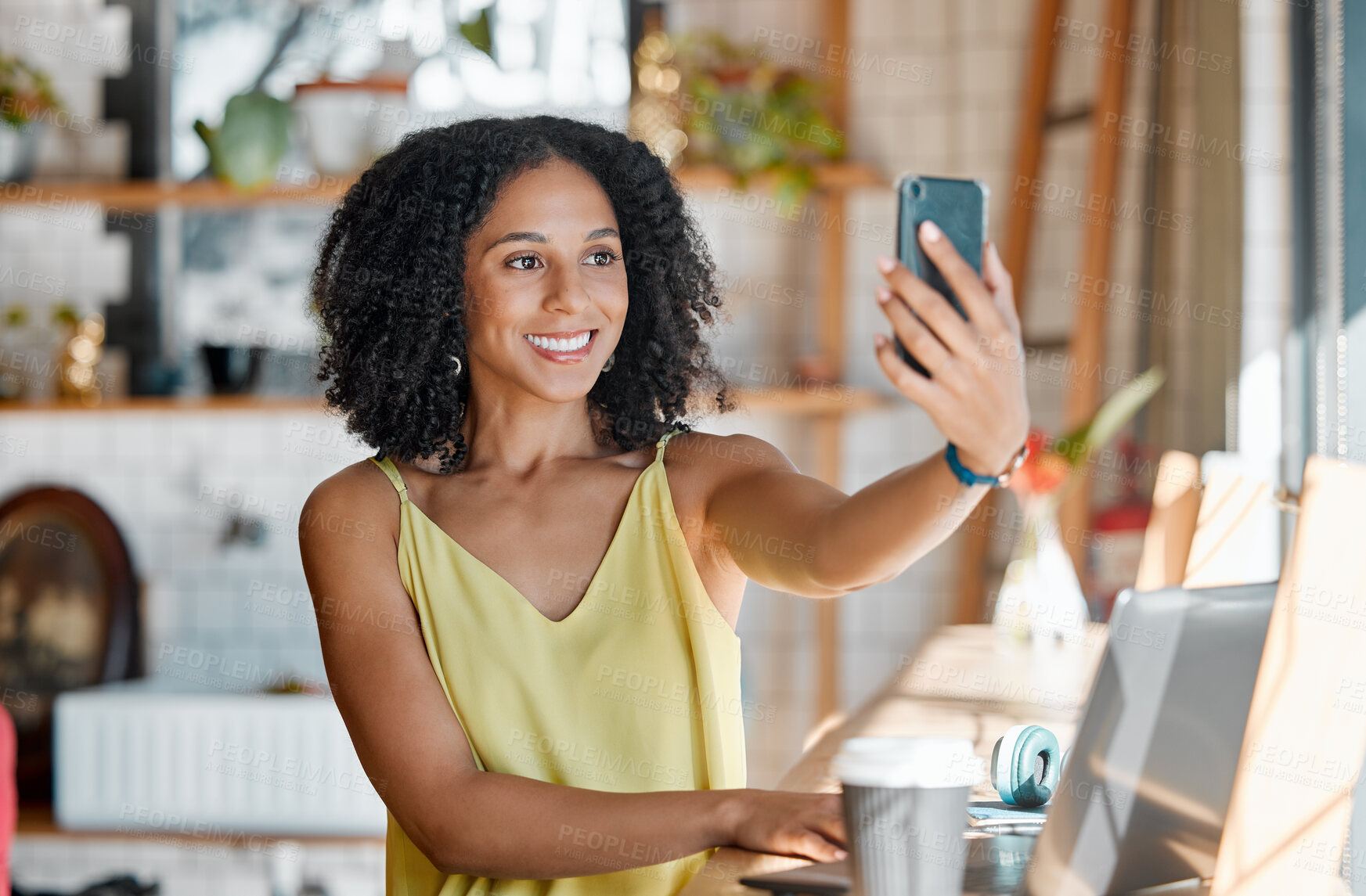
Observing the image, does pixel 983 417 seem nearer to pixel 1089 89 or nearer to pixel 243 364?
pixel 1089 89

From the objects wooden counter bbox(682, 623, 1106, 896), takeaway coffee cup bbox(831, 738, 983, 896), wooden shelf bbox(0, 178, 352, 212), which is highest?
wooden shelf bbox(0, 178, 352, 212)

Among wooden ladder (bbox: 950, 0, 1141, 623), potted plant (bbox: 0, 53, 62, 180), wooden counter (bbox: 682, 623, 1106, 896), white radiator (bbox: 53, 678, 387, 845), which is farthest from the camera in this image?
potted plant (bbox: 0, 53, 62, 180)

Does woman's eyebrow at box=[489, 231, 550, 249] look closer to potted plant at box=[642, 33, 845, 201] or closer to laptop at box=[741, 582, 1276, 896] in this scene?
laptop at box=[741, 582, 1276, 896]

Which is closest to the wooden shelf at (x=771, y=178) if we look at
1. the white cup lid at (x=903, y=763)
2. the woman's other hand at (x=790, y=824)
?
the woman's other hand at (x=790, y=824)

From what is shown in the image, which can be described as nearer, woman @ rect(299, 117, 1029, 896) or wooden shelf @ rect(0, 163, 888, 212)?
woman @ rect(299, 117, 1029, 896)

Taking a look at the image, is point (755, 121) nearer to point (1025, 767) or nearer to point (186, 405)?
point (186, 405)

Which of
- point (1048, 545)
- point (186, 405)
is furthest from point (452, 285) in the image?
point (186, 405)

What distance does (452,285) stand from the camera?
137 centimetres

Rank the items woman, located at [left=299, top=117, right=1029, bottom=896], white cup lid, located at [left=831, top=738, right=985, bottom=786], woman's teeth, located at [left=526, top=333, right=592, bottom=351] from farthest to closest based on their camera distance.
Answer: woman's teeth, located at [left=526, top=333, right=592, bottom=351], woman, located at [left=299, top=117, right=1029, bottom=896], white cup lid, located at [left=831, top=738, right=985, bottom=786]

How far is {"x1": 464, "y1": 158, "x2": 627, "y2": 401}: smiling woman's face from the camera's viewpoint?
129cm

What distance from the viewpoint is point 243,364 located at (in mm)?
3105

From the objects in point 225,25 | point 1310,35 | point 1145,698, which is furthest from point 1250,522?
point 225,25

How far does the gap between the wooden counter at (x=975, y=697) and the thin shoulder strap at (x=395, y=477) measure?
0.47 m

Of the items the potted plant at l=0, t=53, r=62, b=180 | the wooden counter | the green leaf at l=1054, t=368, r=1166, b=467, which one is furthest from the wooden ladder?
the potted plant at l=0, t=53, r=62, b=180
